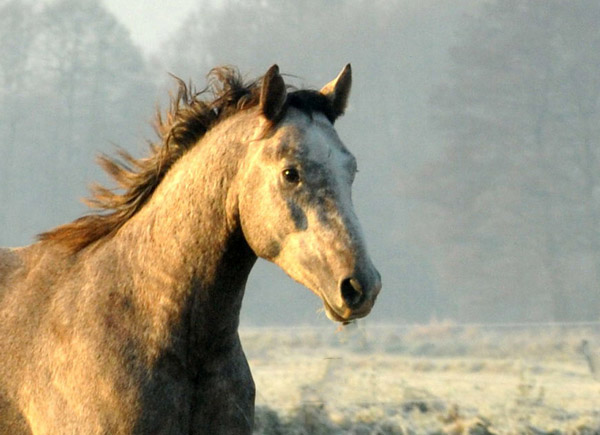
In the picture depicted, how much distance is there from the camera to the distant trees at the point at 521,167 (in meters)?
34.3

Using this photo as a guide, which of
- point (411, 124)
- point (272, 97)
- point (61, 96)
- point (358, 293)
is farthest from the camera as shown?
point (411, 124)

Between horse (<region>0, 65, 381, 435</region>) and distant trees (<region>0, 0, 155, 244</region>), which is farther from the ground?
distant trees (<region>0, 0, 155, 244</region>)

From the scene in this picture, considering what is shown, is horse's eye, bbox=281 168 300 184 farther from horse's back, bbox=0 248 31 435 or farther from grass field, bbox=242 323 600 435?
grass field, bbox=242 323 600 435

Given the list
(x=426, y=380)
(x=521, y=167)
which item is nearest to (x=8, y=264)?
(x=426, y=380)

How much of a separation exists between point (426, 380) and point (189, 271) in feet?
21.1

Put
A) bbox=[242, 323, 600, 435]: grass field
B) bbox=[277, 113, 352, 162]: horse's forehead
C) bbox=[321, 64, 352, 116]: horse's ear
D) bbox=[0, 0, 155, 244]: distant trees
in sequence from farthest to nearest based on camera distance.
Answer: bbox=[0, 0, 155, 244]: distant trees, bbox=[242, 323, 600, 435]: grass field, bbox=[321, 64, 352, 116]: horse's ear, bbox=[277, 113, 352, 162]: horse's forehead

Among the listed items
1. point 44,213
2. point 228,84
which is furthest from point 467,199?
point 228,84

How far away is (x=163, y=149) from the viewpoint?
4.33 metres

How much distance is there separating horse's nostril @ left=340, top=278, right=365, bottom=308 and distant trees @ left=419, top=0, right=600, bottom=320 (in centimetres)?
3037

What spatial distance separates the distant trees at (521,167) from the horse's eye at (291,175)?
30.2 meters

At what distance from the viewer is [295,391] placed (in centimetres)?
846

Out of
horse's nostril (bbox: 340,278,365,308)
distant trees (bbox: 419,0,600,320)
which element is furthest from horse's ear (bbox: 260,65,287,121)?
distant trees (bbox: 419,0,600,320)

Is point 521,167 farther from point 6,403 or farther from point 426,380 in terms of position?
point 6,403

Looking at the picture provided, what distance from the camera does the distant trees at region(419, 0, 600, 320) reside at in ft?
112
